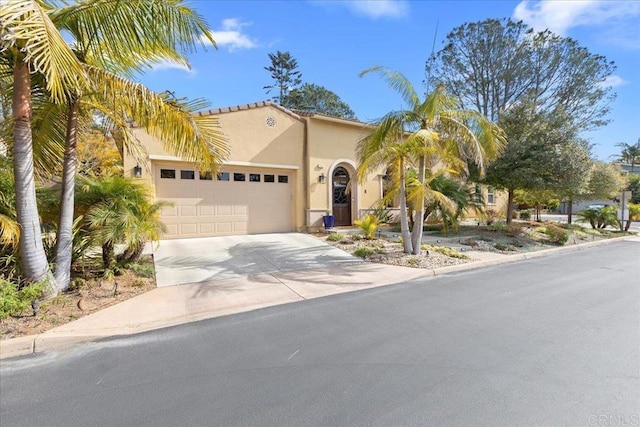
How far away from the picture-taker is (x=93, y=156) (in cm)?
1376

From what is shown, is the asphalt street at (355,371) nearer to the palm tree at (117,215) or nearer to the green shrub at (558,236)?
the palm tree at (117,215)

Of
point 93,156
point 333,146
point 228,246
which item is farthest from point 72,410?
point 93,156

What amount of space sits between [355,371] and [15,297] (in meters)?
4.72

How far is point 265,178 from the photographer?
1228cm

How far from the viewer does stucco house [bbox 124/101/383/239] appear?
420 inches

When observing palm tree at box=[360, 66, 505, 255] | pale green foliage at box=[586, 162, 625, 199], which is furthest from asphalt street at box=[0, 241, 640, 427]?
pale green foliage at box=[586, 162, 625, 199]

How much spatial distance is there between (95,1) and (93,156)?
37.4 ft

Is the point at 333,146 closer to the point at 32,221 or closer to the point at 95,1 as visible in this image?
the point at 95,1

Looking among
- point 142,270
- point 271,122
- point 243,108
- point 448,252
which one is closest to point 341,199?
point 271,122

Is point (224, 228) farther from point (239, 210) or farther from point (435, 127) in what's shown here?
point (435, 127)

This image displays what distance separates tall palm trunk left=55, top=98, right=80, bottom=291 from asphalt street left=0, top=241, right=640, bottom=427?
6.76 ft

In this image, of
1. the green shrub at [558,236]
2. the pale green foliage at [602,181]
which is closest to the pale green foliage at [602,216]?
the pale green foliage at [602,181]

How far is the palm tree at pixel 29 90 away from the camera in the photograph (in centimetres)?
358

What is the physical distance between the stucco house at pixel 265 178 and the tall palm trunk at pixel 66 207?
196 inches
